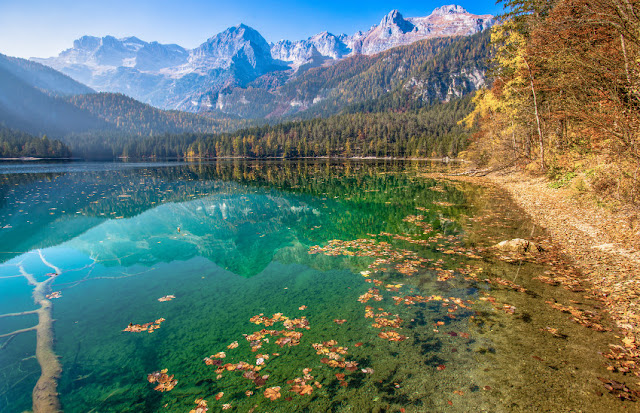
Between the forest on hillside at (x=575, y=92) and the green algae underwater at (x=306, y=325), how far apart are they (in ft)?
16.5

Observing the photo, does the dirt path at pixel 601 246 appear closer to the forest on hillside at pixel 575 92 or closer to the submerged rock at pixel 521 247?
the submerged rock at pixel 521 247

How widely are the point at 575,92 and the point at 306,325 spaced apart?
68.9ft

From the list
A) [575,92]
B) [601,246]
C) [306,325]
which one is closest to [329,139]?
[575,92]

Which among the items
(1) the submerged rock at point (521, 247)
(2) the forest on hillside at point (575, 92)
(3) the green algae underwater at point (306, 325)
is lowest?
(3) the green algae underwater at point (306, 325)

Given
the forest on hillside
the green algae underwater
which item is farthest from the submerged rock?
the forest on hillside

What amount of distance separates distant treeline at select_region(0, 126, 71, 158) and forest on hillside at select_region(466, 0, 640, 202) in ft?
685

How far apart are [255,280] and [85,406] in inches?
230

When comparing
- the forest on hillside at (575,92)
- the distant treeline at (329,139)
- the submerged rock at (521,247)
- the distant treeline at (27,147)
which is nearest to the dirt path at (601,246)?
the submerged rock at (521,247)

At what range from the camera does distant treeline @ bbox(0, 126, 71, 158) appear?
142 metres

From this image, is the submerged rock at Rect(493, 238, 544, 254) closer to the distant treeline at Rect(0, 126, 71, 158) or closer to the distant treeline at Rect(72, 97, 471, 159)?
the distant treeline at Rect(72, 97, 471, 159)

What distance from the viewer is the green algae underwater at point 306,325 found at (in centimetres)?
520

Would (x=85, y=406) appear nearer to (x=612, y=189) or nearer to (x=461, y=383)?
(x=461, y=383)

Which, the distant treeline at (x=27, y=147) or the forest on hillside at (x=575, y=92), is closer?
the forest on hillside at (x=575, y=92)

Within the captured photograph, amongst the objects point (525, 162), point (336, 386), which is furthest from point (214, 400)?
point (525, 162)
